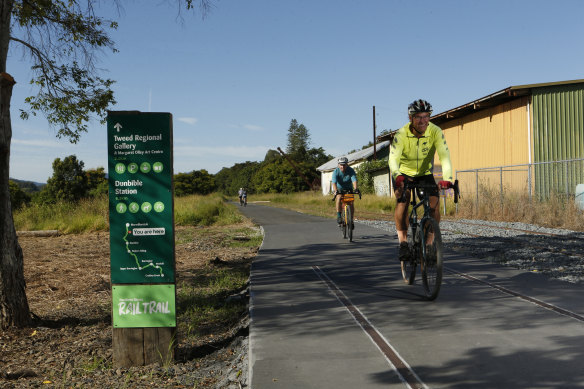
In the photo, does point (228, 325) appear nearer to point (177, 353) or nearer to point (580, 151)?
point (177, 353)

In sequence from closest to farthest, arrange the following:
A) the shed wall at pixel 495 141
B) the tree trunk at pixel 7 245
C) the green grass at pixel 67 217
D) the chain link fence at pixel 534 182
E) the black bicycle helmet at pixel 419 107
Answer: the tree trunk at pixel 7 245 < the black bicycle helmet at pixel 419 107 < the chain link fence at pixel 534 182 < the green grass at pixel 67 217 < the shed wall at pixel 495 141

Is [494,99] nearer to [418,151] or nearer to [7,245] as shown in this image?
[418,151]

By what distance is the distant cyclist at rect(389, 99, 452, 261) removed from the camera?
523 centimetres

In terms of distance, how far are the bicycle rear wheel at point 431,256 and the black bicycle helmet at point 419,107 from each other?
1167 mm

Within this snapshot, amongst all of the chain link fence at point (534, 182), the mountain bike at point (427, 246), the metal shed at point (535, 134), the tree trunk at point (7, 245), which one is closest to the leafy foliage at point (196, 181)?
the metal shed at point (535, 134)

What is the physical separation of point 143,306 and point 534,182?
18272mm

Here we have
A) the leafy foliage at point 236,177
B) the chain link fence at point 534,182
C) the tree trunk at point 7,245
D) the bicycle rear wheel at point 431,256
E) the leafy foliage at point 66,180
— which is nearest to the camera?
the bicycle rear wheel at point 431,256

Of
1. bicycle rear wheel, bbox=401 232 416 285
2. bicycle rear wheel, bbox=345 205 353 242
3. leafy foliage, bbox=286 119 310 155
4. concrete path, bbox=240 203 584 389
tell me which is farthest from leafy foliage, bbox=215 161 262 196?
concrete path, bbox=240 203 584 389

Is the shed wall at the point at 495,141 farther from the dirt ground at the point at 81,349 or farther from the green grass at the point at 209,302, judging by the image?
the dirt ground at the point at 81,349

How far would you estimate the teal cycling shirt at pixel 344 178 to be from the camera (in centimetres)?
1097

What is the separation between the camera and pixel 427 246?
5105mm

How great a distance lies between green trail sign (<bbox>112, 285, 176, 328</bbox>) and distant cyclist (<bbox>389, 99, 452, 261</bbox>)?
8.91 ft

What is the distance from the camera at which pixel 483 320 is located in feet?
14.0

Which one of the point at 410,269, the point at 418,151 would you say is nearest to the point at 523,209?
the point at 410,269
